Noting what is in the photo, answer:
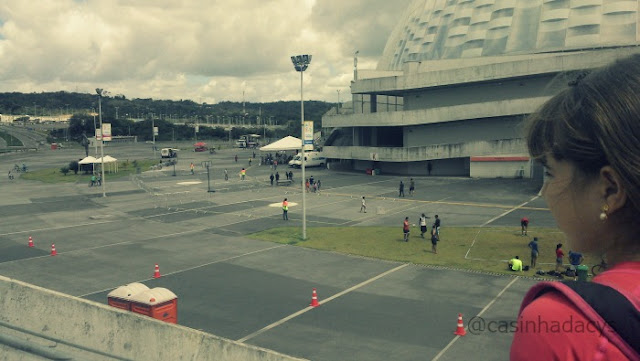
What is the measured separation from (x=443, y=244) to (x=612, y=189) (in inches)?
1022

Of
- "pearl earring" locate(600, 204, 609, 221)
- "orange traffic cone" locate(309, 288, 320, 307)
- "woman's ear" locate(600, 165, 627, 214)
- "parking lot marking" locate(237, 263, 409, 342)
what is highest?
"woman's ear" locate(600, 165, 627, 214)

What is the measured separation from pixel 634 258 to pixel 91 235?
108ft

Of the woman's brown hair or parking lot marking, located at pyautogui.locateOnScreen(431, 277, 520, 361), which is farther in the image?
parking lot marking, located at pyautogui.locateOnScreen(431, 277, 520, 361)

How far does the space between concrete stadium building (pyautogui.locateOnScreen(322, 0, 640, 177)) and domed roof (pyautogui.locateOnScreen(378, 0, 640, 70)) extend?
0.12 metres

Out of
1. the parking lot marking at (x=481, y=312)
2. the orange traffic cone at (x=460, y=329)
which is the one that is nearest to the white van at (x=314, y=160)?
the parking lot marking at (x=481, y=312)

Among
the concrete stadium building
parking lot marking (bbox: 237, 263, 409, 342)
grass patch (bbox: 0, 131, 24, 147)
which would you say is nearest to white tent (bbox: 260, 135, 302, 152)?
the concrete stadium building

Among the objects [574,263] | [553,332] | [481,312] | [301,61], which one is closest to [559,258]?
[574,263]

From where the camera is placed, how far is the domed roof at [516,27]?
191 ft

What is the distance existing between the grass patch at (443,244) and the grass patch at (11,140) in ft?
399

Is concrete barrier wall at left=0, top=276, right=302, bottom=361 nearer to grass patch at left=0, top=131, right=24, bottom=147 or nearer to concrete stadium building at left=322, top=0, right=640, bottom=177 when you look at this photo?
concrete stadium building at left=322, top=0, right=640, bottom=177

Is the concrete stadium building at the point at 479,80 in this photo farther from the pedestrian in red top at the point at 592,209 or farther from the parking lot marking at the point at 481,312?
the pedestrian in red top at the point at 592,209

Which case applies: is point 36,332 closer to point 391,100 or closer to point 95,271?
point 95,271

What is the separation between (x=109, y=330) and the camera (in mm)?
7590

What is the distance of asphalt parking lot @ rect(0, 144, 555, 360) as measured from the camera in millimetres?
14766
